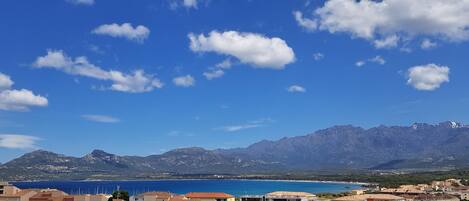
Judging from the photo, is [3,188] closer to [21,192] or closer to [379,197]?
[21,192]

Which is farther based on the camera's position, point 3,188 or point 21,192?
point 3,188

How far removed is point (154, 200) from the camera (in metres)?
94.2

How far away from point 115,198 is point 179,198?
11674 mm

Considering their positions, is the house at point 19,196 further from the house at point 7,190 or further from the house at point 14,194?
the house at point 7,190

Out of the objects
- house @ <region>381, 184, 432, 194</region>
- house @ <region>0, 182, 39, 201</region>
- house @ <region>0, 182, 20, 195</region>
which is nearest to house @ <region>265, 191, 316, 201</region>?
house @ <region>381, 184, 432, 194</region>

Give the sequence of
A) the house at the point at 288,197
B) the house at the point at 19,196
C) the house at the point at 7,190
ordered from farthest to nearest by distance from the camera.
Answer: the house at the point at 288,197 < the house at the point at 7,190 < the house at the point at 19,196

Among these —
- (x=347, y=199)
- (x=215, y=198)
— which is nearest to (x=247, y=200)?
(x=215, y=198)

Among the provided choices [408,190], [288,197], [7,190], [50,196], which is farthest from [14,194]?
[408,190]

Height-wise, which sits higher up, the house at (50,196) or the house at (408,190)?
the house at (50,196)

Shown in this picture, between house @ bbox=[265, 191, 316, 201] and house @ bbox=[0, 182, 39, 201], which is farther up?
house @ bbox=[0, 182, 39, 201]

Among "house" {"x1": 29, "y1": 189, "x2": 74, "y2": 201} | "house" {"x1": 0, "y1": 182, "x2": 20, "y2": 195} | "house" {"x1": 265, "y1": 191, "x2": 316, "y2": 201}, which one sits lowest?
"house" {"x1": 265, "y1": 191, "x2": 316, "y2": 201}

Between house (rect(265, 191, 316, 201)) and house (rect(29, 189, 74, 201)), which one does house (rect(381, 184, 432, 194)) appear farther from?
house (rect(29, 189, 74, 201))

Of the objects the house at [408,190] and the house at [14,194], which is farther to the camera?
the house at [408,190]

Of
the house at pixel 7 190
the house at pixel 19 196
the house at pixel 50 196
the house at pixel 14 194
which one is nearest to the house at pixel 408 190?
the house at pixel 50 196
